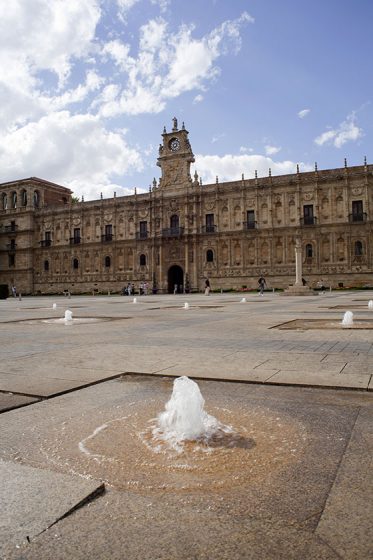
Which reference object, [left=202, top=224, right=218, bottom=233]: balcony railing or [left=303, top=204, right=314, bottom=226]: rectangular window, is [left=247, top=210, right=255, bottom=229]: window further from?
[left=303, top=204, right=314, bottom=226]: rectangular window

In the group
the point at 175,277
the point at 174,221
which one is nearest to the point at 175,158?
the point at 174,221

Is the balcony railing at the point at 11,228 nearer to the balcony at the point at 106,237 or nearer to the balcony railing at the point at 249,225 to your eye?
the balcony at the point at 106,237

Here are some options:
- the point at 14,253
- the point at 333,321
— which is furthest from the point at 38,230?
the point at 333,321

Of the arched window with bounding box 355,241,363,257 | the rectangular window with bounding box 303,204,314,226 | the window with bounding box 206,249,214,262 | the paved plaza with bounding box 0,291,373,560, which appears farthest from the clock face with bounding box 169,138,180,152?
the paved plaza with bounding box 0,291,373,560

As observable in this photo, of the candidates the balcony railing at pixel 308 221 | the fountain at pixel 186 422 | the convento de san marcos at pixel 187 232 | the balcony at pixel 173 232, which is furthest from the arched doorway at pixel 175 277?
the fountain at pixel 186 422

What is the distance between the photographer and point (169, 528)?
1.93m

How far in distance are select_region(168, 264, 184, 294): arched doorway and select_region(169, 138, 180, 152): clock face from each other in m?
14.1

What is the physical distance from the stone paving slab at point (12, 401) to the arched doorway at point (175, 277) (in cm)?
4746

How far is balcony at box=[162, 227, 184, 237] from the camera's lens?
51.0 metres

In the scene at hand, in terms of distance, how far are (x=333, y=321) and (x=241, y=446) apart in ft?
30.0

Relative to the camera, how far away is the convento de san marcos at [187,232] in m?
43.7

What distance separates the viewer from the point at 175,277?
52.5 metres

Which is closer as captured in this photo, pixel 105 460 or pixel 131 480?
pixel 131 480

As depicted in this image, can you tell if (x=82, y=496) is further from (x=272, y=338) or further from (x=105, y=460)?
(x=272, y=338)
